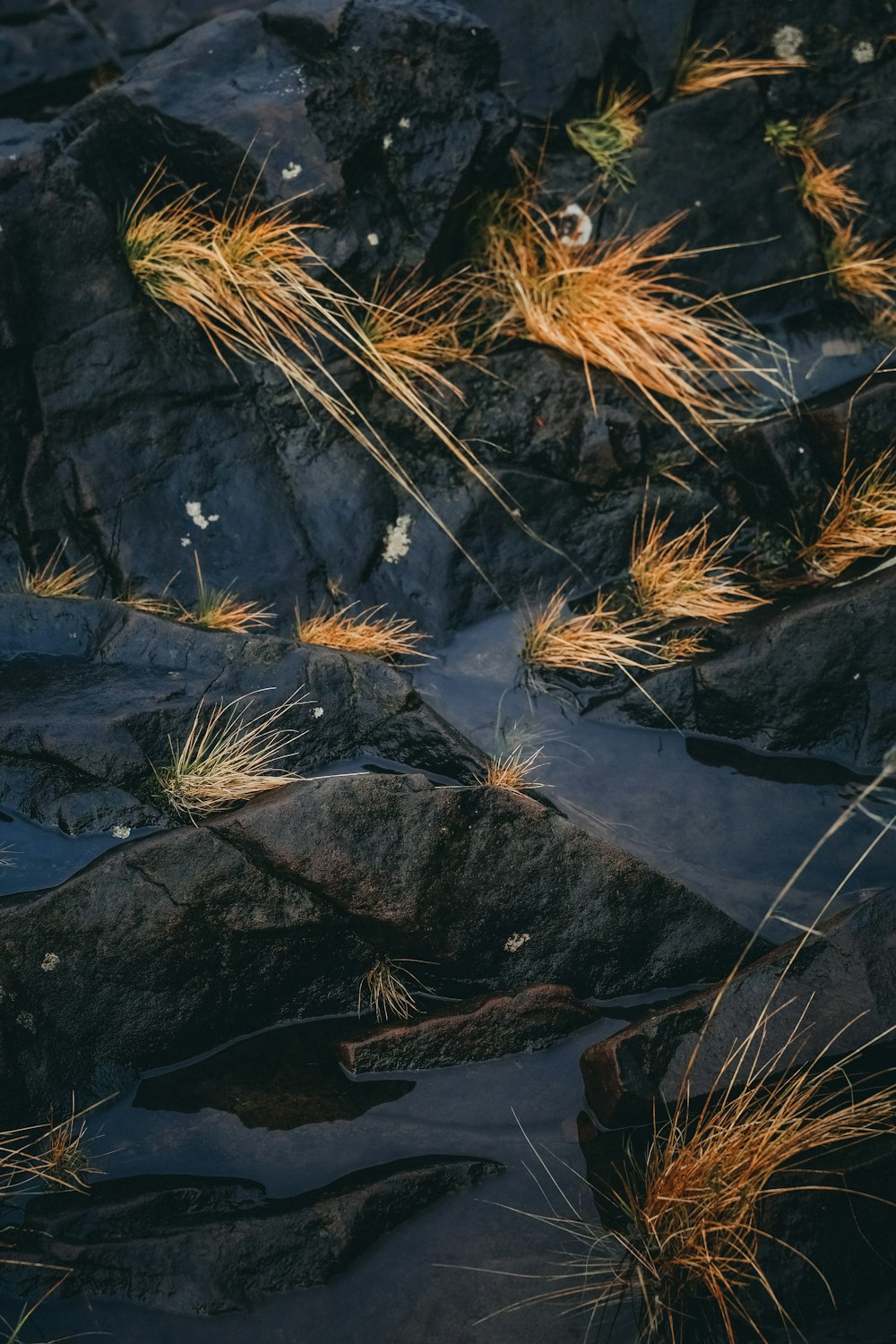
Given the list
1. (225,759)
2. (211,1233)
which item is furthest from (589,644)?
(211,1233)

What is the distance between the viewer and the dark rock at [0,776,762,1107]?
4.38 m

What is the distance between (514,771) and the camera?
5344mm

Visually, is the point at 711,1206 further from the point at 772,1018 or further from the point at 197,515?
the point at 197,515

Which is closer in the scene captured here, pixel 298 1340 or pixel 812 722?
pixel 298 1340

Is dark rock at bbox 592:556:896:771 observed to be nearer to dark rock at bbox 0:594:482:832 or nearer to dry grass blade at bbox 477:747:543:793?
dry grass blade at bbox 477:747:543:793

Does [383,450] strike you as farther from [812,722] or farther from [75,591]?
[812,722]

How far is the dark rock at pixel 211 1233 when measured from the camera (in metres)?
3.86

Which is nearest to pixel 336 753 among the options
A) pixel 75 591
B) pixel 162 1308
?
pixel 75 591

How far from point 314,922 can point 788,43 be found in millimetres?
6879

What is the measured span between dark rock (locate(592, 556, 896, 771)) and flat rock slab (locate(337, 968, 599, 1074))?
1.93 m

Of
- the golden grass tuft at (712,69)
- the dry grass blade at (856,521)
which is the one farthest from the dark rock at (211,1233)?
the golden grass tuft at (712,69)

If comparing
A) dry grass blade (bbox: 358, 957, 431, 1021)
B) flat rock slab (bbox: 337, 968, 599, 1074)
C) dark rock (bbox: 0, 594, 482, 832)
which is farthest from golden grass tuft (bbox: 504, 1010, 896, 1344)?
dark rock (bbox: 0, 594, 482, 832)

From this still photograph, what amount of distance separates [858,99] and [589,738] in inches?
205

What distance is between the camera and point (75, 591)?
5918mm
